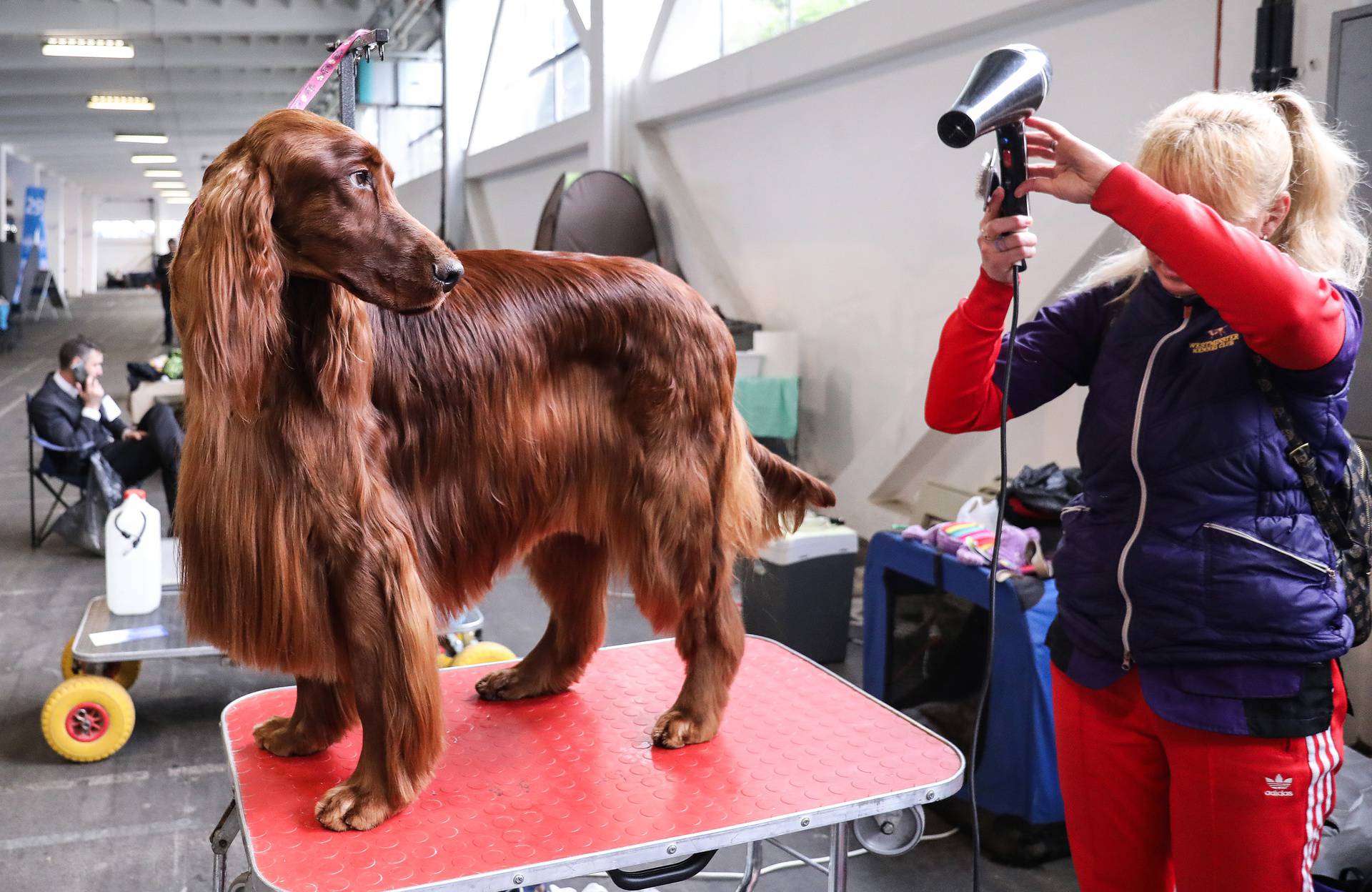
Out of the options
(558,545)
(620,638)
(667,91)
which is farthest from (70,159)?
(558,545)

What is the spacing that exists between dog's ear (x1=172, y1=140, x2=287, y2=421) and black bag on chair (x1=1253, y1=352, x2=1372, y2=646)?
1.28 meters

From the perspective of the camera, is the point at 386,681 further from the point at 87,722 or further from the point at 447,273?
the point at 87,722

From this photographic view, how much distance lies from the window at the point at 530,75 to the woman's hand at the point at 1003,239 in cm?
982

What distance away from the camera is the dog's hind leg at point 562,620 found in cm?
210

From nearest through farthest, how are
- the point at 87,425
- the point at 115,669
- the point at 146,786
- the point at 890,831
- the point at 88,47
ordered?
the point at 890,831 < the point at 146,786 < the point at 115,669 < the point at 87,425 < the point at 88,47

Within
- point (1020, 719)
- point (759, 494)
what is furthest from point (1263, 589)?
point (1020, 719)

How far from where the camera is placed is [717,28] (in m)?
8.11

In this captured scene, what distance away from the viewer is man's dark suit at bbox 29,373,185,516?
6.37m

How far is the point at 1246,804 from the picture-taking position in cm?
142

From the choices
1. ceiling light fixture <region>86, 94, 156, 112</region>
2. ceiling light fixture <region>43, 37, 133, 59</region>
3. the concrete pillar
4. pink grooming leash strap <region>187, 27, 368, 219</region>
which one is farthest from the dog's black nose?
the concrete pillar

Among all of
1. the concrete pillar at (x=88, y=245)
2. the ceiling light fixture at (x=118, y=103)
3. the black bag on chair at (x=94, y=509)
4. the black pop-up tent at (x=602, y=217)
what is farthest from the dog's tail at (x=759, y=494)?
the concrete pillar at (x=88, y=245)

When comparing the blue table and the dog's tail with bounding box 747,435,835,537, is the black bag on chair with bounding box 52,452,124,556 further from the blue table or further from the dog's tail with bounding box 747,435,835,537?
the dog's tail with bounding box 747,435,835,537

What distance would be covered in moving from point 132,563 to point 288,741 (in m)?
2.88

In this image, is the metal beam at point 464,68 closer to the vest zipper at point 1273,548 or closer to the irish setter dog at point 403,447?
the irish setter dog at point 403,447
